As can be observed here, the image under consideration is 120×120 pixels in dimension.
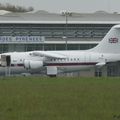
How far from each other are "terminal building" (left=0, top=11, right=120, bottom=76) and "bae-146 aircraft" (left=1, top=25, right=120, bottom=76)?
14498mm

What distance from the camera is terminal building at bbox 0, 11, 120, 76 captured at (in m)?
97.0

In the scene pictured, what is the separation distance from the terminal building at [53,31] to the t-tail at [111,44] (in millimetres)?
13533

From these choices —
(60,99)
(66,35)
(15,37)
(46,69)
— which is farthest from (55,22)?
(60,99)

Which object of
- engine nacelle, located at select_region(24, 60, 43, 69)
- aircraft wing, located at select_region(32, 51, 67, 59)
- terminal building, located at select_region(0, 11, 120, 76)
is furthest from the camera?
terminal building, located at select_region(0, 11, 120, 76)

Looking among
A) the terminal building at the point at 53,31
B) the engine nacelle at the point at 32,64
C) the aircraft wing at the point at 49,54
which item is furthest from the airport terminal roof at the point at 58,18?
the engine nacelle at the point at 32,64

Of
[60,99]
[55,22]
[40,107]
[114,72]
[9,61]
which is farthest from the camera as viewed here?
[55,22]

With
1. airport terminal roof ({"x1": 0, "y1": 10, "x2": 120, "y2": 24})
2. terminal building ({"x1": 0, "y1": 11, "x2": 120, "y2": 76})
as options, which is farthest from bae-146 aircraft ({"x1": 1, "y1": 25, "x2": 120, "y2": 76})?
airport terminal roof ({"x1": 0, "y1": 10, "x2": 120, "y2": 24})

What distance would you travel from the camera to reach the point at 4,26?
10431cm

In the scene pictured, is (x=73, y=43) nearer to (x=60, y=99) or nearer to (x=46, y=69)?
(x=46, y=69)

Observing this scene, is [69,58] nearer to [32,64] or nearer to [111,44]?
[32,64]

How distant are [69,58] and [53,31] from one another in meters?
24.7

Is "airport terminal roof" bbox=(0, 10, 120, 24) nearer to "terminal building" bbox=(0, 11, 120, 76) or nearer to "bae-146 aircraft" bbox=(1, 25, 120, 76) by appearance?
"terminal building" bbox=(0, 11, 120, 76)

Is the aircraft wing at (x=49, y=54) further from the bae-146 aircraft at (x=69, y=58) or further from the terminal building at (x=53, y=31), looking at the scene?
the terminal building at (x=53, y=31)

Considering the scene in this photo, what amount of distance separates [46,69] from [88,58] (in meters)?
6.60
